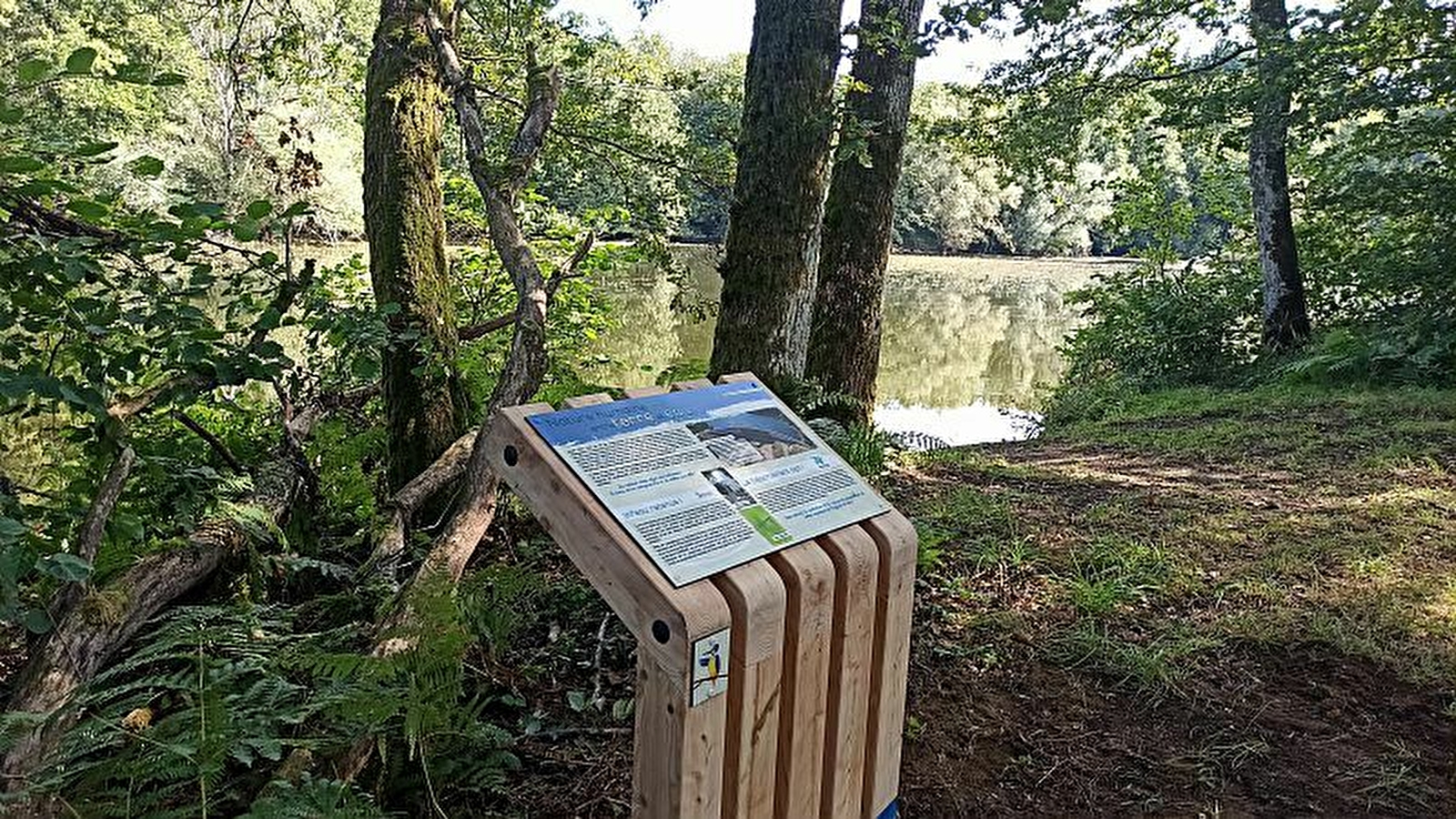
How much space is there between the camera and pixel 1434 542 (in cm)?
474

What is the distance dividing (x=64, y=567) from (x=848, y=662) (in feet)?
5.47

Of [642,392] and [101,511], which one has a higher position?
[642,392]

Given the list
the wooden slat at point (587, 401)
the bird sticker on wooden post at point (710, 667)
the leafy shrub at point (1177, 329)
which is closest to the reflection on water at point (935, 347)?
the leafy shrub at point (1177, 329)

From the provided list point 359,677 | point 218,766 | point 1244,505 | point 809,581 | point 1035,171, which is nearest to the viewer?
point 218,766

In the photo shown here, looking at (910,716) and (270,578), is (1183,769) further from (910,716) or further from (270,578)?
(270,578)

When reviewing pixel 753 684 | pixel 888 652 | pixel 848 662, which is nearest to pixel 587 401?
pixel 753 684

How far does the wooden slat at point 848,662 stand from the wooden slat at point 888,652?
0.12ft

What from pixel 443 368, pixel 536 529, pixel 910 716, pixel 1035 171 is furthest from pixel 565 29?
pixel 1035 171

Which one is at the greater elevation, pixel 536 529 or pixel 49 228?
pixel 49 228

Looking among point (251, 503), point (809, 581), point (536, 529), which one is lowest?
point (536, 529)

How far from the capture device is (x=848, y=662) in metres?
2.27

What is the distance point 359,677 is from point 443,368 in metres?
2.60

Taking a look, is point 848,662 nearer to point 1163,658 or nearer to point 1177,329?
point 1163,658

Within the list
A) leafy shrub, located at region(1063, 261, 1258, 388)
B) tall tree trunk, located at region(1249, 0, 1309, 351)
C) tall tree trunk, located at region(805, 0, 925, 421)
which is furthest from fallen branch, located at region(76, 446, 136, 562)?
leafy shrub, located at region(1063, 261, 1258, 388)
